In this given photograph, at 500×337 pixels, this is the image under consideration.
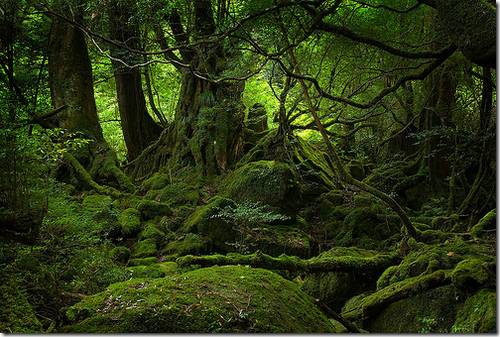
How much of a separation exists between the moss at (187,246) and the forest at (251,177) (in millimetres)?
39

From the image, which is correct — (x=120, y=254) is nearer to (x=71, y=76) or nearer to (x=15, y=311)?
(x=15, y=311)

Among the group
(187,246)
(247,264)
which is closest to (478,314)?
(247,264)

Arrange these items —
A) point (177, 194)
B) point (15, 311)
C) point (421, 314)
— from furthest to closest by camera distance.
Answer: point (177, 194) → point (421, 314) → point (15, 311)

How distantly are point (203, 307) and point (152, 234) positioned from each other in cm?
556

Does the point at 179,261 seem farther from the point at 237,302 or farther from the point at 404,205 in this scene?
the point at 404,205

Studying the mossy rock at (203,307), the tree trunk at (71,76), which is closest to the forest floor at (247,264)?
the mossy rock at (203,307)

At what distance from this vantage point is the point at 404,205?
34.7ft

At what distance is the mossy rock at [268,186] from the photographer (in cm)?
942

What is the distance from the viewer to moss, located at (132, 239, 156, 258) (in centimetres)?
805

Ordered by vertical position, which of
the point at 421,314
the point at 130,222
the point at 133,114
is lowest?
the point at 421,314

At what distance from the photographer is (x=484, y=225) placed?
6.23 metres

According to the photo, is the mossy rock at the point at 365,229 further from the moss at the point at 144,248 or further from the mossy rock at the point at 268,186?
the moss at the point at 144,248

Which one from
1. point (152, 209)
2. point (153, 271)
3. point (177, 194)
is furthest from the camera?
point (177, 194)

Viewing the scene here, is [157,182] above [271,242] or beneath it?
above
